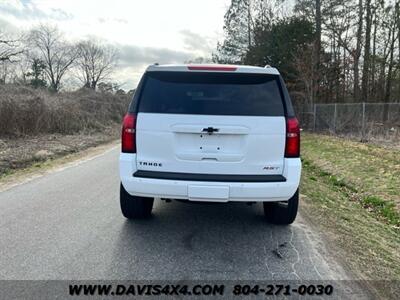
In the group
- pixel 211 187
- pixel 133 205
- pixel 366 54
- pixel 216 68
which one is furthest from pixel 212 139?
pixel 366 54

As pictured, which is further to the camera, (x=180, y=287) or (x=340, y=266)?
(x=340, y=266)

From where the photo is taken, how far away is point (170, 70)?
13.6 feet

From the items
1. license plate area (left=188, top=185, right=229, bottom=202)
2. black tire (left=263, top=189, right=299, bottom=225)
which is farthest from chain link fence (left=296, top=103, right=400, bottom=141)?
license plate area (left=188, top=185, right=229, bottom=202)

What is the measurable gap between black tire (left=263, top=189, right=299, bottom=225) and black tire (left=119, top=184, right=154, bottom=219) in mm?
1677

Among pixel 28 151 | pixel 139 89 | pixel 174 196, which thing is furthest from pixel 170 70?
pixel 28 151

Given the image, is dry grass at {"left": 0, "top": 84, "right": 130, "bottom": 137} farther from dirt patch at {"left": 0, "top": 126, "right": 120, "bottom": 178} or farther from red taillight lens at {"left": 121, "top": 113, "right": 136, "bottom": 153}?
red taillight lens at {"left": 121, "top": 113, "right": 136, "bottom": 153}

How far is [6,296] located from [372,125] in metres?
17.1

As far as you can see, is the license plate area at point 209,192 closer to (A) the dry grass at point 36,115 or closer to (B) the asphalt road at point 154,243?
(B) the asphalt road at point 154,243

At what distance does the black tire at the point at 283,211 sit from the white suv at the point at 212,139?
65 centimetres

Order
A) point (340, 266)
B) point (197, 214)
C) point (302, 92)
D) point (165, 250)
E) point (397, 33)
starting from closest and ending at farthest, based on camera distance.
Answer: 1. point (340, 266)
2. point (165, 250)
3. point (197, 214)
4. point (397, 33)
5. point (302, 92)

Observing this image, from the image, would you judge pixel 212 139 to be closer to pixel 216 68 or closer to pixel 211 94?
pixel 211 94

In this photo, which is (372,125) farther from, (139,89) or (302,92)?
(139,89)

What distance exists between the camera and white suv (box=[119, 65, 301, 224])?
155 inches

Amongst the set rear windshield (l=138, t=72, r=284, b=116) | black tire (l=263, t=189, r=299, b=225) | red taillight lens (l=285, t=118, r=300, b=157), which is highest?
rear windshield (l=138, t=72, r=284, b=116)
